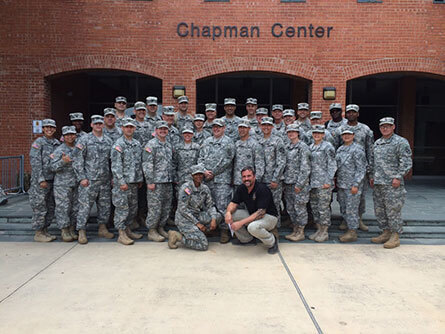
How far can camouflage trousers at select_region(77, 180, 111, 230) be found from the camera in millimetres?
5922

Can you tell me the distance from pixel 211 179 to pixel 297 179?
59.5 inches

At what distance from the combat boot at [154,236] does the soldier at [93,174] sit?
687mm

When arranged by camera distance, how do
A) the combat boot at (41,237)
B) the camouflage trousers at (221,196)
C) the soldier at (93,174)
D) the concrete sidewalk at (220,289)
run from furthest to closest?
the camouflage trousers at (221,196), the combat boot at (41,237), the soldier at (93,174), the concrete sidewalk at (220,289)

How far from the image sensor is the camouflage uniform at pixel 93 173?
5910 mm

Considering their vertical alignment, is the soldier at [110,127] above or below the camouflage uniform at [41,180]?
above

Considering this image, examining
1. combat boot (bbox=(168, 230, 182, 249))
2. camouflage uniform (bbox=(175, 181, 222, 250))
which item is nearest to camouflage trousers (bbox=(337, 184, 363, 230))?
camouflage uniform (bbox=(175, 181, 222, 250))

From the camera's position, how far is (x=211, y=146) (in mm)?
6176

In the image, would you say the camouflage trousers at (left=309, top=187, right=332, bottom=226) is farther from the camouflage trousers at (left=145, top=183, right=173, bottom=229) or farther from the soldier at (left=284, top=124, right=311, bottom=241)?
the camouflage trousers at (left=145, top=183, right=173, bottom=229)

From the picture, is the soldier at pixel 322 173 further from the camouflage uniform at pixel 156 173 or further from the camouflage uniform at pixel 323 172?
the camouflage uniform at pixel 156 173

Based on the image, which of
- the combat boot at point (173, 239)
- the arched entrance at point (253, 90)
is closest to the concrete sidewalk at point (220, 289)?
the combat boot at point (173, 239)

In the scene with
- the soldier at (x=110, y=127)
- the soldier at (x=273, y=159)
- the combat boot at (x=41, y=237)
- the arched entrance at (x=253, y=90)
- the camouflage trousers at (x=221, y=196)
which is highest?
the arched entrance at (x=253, y=90)

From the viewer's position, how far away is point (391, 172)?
5762mm

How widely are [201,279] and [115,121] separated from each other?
3.82 metres

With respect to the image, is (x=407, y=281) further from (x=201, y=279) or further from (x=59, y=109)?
(x=59, y=109)
